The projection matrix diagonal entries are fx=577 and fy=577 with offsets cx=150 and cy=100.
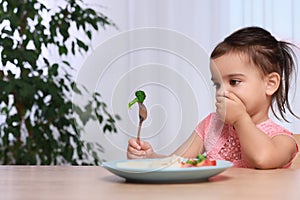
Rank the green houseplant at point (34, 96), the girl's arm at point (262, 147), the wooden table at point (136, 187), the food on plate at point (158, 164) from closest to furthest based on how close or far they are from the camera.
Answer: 1. the wooden table at point (136, 187)
2. the food on plate at point (158, 164)
3. the girl's arm at point (262, 147)
4. the green houseplant at point (34, 96)

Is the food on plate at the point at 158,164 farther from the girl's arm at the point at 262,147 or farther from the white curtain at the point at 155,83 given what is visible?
the girl's arm at the point at 262,147

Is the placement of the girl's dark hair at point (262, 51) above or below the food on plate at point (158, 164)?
above

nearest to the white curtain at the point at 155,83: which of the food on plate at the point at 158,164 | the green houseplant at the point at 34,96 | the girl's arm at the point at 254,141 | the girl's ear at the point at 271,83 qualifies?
→ the food on plate at the point at 158,164

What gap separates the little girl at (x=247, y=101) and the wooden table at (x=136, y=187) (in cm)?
20

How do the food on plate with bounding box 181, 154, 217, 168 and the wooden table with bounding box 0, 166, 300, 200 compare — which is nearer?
the wooden table with bounding box 0, 166, 300, 200

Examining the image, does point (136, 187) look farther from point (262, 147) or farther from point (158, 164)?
point (262, 147)

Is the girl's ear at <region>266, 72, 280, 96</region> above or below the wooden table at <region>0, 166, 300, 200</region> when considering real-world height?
above

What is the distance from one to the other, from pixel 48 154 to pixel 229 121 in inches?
52.8

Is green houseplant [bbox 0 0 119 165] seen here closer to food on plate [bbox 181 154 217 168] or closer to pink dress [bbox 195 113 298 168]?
pink dress [bbox 195 113 298 168]

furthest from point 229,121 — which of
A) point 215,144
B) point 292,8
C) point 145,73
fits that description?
point 292,8

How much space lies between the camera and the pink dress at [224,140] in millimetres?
1361

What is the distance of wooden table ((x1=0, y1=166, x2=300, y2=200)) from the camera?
28.8 inches

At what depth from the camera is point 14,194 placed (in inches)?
29.9

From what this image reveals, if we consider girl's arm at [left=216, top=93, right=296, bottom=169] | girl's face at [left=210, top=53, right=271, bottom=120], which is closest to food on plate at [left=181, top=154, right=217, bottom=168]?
girl's arm at [left=216, top=93, right=296, bottom=169]
